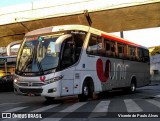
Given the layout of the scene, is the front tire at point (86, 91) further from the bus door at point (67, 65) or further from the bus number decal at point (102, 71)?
the bus number decal at point (102, 71)

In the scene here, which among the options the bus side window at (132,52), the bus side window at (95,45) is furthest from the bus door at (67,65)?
the bus side window at (132,52)

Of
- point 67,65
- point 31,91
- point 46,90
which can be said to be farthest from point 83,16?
point 46,90

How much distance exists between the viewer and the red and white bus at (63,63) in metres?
14.4

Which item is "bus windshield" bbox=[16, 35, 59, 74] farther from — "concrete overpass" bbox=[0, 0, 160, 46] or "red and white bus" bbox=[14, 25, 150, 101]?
"concrete overpass" bbox=[0, 0, 160, 46]

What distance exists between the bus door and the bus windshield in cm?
40

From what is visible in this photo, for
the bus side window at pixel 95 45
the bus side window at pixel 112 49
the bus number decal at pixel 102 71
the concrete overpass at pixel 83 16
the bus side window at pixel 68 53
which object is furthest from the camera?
the concrete overpass at pixel 83 16

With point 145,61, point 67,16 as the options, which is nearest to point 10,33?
point 67,16

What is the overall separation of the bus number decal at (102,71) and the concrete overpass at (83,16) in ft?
33.7

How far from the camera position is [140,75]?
82.8 feet

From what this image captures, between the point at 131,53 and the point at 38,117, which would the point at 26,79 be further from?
the point at 131,53

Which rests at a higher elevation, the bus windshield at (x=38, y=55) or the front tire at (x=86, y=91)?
the bus windshield at (x=38, y=55)

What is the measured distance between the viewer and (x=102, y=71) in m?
18.3

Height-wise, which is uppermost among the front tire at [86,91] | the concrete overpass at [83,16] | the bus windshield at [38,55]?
the concrete overpass at [83,16]

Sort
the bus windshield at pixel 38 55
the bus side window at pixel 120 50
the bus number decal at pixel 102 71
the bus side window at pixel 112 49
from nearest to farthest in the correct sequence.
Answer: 1. the bus windshield at pixel 38 55
2. the bus number decal at pixel 102 71
3. the bus side window at pixel 112 49
4. the bus side window at pixel 120 50
